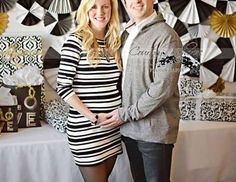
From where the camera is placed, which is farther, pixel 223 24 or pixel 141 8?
pixel 223 24

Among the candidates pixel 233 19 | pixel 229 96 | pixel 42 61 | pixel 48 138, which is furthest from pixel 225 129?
pixel 42 61

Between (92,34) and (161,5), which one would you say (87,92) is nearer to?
(92,34)

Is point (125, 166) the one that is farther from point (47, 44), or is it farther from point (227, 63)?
point (227, 63)

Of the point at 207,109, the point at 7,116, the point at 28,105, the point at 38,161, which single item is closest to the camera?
the point at 38,161

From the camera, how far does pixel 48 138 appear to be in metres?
2.25

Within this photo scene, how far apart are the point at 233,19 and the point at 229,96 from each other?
0.62m

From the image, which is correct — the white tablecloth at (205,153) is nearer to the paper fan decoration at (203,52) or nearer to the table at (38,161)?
the table at (38,161)

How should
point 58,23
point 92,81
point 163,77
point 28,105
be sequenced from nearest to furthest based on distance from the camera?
point 163,77 < point 92,81 < point 28,105 < point 58,23

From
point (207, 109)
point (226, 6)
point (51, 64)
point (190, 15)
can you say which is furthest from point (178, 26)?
point (51, 64)

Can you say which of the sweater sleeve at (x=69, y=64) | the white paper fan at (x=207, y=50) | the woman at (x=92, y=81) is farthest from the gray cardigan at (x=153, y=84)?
the white paper fan at (x=207, y=50)

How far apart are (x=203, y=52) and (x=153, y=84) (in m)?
1.44

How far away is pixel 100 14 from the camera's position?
1707 mm

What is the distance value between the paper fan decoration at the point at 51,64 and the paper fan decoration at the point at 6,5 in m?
0.39

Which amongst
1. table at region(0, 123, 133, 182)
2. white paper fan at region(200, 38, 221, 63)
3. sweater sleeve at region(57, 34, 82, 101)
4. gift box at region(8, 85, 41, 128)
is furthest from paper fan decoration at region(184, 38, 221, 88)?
sweater sleeve at region(57, 34, 82, 101)
